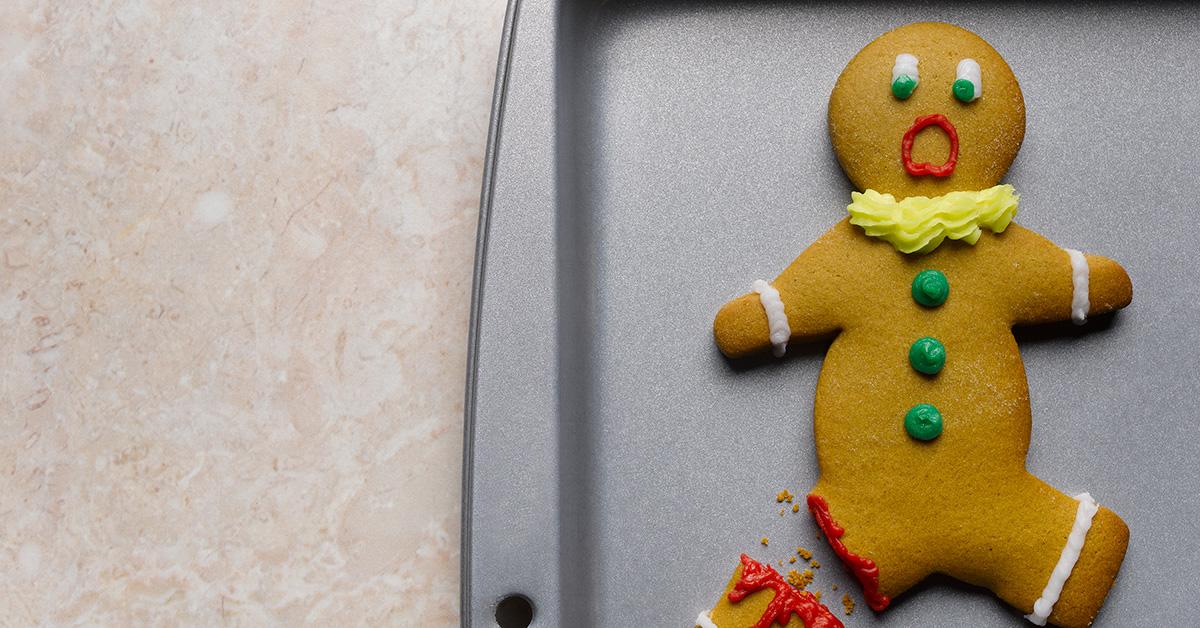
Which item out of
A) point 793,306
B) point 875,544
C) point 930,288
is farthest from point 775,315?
point 875,544

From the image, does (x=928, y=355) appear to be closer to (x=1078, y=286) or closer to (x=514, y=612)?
(x=1078, y=286)

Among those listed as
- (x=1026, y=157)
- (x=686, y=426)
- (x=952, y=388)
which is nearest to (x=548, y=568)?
(x=686, y=426)

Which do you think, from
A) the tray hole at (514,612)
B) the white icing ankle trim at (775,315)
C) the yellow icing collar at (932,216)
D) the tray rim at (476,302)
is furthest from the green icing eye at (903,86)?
the tray hole at (514,612)

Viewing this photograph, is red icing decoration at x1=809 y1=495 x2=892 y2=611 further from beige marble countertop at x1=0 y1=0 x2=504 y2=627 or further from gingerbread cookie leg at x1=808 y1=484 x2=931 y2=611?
beige marble countertop at x1=0 y1=0 x2=504 y2=627

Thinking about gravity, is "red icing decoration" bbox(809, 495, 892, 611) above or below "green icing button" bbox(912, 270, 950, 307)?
below

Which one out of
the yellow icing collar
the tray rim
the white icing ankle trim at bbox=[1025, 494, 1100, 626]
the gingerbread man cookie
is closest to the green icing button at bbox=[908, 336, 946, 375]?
the gingerbread man cookie

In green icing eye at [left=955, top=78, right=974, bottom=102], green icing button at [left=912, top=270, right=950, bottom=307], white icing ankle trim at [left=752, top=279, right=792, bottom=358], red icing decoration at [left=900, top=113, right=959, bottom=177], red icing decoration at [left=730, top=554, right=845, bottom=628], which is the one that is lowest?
red icing decoration at [left=730, top=554, right=845, bottom=628]
